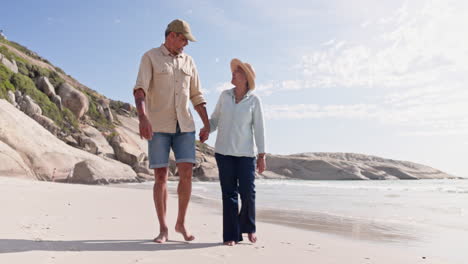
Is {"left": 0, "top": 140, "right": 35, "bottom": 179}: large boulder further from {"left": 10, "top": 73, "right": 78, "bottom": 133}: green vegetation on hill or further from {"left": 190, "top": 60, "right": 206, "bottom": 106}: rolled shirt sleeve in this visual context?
{"left": 10, "top": 73, "right": 78, "bottom": 133}: green vegetation on hill

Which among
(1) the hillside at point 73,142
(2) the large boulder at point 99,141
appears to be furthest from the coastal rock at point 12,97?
(2) the large boulder at point 99,141

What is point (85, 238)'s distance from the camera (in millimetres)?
3535

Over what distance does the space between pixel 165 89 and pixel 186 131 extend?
18.6 inches

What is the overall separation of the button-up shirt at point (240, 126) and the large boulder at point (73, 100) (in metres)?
29.2

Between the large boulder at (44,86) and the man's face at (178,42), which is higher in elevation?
the large boulder at (44,86)

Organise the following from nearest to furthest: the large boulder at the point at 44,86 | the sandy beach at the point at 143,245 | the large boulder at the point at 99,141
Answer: the sandy beach at the point at 143,245
the large boulder at the point at 99,141
the large boulder at the point at 44,86

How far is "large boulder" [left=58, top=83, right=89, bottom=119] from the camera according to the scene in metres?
30.5

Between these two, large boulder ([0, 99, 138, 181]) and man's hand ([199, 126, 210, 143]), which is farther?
large boulder ([0, 99, 138, 181])

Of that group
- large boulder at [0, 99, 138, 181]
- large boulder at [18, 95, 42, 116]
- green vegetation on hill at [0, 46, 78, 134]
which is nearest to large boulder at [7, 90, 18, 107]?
green vegetation on hill at [0, 46, 78, 134]

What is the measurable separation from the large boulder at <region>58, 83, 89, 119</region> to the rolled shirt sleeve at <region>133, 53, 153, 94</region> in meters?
28.9

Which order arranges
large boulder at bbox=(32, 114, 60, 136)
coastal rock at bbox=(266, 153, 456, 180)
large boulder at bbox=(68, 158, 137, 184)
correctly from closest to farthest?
large boulder at bbox=(68, 158, 137, 184) → large boulder at bbox=(32, 114, 60, 136) → coastal rock at bbox=(266, 153, 456, 180)

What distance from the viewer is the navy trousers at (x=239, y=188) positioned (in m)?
3.81

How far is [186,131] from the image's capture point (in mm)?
3855

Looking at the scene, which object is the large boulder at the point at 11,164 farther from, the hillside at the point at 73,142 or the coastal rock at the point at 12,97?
the coastal rock at the point at 12,97
